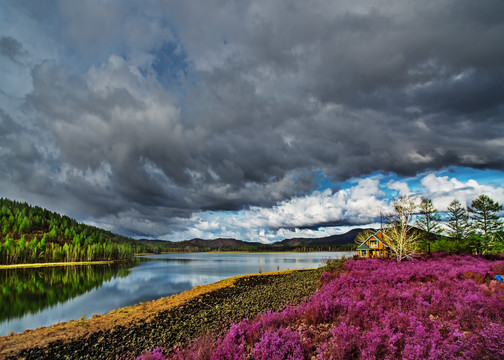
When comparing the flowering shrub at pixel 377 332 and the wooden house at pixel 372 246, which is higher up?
the flowering shrub at pixel 377 332

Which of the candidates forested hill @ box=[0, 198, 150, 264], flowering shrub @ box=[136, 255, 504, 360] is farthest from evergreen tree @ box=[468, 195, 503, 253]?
forested hill @ box=[0, 198, 150, 264]

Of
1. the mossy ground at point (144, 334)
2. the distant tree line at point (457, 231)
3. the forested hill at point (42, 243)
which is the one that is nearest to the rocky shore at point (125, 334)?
the mossy ground at point (144, 334)

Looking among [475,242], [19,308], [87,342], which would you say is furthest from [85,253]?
[475,242]

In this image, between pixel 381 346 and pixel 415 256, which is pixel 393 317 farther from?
pixel 415 256

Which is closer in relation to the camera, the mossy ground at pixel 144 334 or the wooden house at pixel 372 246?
the mossy ground at pixel 144 334

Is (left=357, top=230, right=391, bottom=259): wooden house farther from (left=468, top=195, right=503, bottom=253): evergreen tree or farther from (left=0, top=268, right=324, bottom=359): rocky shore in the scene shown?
(left=0, top=268, right=324, bottom=359): rocky shore

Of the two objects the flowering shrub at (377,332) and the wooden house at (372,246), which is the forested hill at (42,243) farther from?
the flowering shrub at (377,332)

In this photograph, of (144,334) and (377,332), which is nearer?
(377,332)

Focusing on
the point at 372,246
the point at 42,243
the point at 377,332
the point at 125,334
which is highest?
the point at 377,332

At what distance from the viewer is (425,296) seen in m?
10.8

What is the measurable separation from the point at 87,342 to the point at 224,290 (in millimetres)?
15840

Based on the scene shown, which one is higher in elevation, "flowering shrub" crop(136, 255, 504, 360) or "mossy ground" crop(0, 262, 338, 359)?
"flowering shrub" crop(136, 255, 504, 360)

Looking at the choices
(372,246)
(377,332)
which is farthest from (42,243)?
(377,332)

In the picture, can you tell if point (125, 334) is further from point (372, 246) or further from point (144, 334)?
point (372, 246)
